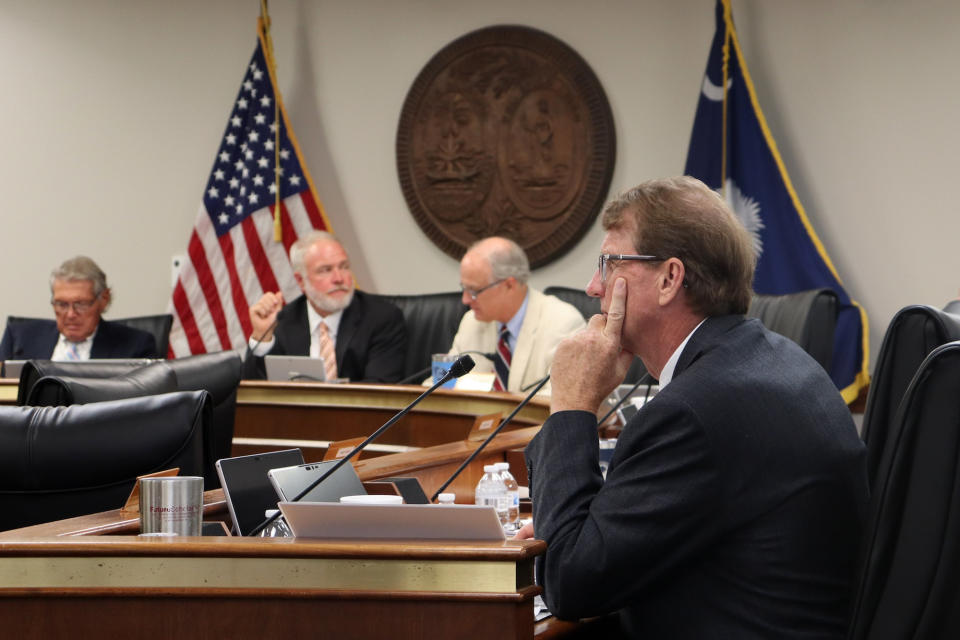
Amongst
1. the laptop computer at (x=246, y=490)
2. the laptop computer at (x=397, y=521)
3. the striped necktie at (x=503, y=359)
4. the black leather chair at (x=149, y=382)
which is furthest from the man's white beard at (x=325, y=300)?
the laptop computer at (x=397, y=521)

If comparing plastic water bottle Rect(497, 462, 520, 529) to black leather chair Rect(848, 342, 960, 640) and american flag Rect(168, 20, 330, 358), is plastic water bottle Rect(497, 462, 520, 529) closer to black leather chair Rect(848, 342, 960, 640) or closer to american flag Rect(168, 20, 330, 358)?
black leather chair Rect(848, 342, 960, 640)

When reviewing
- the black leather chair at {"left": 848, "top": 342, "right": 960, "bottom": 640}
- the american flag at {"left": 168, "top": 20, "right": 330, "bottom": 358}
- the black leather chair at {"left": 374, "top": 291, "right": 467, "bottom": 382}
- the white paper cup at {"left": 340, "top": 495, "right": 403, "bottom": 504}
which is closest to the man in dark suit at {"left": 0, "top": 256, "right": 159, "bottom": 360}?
the american flag at {"left": 168, "top": 20, "right": 330, "bottom": 358}

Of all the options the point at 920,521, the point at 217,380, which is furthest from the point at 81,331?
the point at 920,521

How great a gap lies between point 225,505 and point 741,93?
13.7ft

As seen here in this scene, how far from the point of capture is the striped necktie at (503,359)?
4930 mm

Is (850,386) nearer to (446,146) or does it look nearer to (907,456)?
(446,146)

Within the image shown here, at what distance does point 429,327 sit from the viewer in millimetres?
5793

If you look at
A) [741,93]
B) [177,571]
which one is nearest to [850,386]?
[741,93]

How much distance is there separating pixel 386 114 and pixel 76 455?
4.89 meters

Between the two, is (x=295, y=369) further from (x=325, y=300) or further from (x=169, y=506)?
(x=169, y=506)

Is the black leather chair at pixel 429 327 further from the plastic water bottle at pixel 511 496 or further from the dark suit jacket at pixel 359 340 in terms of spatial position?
the plastic water bottle at pixel 511 496

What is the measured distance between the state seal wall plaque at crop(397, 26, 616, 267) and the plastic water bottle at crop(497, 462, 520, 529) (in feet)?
12.3

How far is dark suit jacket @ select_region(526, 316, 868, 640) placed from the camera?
1.48m

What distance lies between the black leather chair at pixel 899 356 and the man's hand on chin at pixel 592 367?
0.41m
